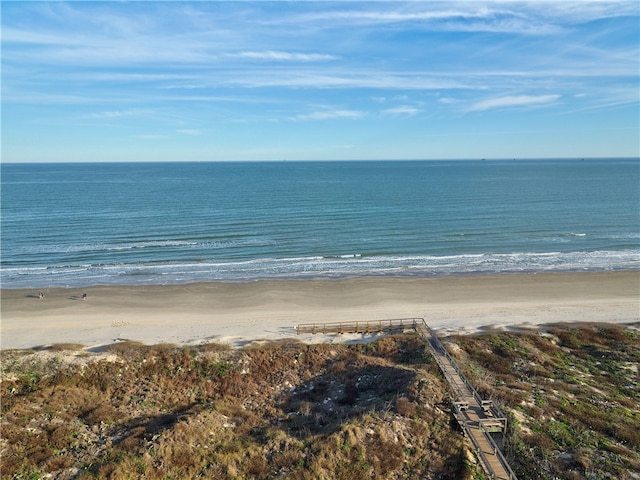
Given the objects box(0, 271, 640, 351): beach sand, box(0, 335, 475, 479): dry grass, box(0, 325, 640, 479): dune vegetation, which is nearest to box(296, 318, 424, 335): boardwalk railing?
box(0, 271, 640, 351): beach sand

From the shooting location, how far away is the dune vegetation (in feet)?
55.9

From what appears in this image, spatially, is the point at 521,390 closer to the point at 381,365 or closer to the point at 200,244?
the point at 381,365

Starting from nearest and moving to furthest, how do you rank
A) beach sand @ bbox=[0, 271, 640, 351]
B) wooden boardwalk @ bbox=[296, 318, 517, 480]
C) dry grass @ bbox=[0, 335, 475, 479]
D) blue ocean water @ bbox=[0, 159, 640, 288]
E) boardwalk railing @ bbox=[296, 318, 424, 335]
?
wooden boardwalk @ bbox=[296, 318, 517, 480], dry grass @ bbox=[0, 335, 475, 479], boardwalk railing @ bbox=[296, 318, 424, 335], beach sand @ bbox=[0, 271, 640, 351], blue ocean water @ bbox=[0, 159, 640, 288]

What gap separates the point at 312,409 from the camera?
2203 centimetres

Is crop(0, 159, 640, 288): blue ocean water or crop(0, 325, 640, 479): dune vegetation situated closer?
crop(0, 325, 640, 479): dune vegetation

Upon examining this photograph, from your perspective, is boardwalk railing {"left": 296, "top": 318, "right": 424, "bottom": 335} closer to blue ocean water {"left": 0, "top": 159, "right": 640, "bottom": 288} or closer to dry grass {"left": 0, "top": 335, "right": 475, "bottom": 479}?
dry grass {"left": 0, "top": 335, "right": 475, "bottom": 479}

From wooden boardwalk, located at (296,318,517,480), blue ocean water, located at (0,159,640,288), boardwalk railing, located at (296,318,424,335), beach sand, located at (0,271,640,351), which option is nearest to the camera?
wooden boardwalk, located at (296,318,517,480)

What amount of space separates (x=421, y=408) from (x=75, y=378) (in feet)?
68.1

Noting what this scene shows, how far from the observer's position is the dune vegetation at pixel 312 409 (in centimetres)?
1703

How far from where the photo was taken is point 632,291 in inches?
1725

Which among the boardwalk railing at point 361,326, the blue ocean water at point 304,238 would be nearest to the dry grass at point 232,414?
the boardwalk railing at point 361,326

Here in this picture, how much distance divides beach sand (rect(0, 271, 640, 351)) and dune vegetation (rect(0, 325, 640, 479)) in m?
3.99

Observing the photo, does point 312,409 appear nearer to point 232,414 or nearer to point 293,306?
point 232,414

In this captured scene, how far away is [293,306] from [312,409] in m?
18.6
